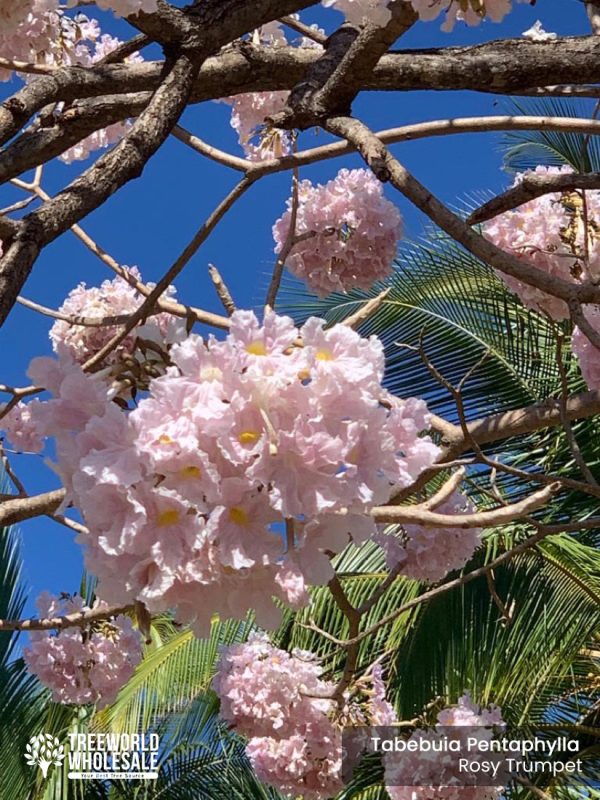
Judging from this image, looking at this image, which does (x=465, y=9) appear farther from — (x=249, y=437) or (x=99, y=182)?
(x=249, y=437)

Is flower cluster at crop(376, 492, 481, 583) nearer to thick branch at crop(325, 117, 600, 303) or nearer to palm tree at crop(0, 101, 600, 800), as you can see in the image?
thick branch at crop(325, 117, 600, 303)

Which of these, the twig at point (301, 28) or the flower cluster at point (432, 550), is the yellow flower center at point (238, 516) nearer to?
the flower cluster at point (432, 550)

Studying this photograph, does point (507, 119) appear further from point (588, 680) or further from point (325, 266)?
point (588, 680)

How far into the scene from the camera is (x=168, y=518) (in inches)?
31.6

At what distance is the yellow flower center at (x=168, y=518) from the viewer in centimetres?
79

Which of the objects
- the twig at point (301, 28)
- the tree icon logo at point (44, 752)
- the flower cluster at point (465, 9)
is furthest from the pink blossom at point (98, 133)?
the tree icon logo at point (44, 752)

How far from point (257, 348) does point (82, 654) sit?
2.31m

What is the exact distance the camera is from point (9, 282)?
1.09 metres

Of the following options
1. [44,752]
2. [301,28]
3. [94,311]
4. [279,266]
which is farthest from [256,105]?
[44,752]

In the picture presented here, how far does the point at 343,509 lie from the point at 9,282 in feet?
1.81

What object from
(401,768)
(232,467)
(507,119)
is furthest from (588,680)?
(232,467)

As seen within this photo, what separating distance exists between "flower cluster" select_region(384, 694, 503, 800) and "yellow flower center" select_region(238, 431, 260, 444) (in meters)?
1.99

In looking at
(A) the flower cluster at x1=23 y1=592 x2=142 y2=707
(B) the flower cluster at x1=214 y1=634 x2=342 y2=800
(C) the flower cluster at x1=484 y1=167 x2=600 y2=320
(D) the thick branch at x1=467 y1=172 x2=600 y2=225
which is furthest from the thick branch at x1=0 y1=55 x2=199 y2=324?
(A) the flower cluster at x1=23 y1=592 x2=142 y2=707

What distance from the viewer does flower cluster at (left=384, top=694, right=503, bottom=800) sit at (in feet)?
8.00
